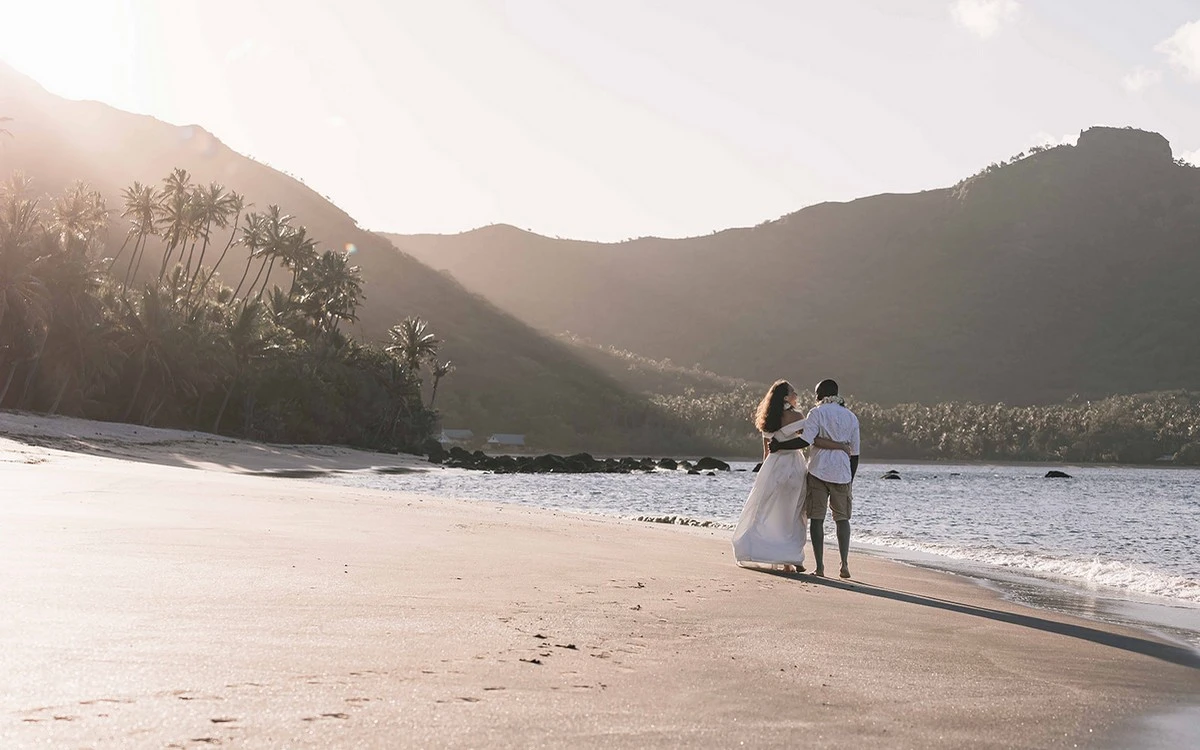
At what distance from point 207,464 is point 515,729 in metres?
38.0

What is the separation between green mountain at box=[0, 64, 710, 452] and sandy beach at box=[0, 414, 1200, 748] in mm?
120352

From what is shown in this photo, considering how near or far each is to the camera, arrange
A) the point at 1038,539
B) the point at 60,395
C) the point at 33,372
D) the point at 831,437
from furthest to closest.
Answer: the point at 60,395, the point at 33,372, the point at 1038,539, the point at 831,437

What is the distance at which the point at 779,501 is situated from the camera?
39.5 ft

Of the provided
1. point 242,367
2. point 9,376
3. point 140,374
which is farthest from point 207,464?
point 242,367

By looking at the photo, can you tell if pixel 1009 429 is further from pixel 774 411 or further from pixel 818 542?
pixel 774 411

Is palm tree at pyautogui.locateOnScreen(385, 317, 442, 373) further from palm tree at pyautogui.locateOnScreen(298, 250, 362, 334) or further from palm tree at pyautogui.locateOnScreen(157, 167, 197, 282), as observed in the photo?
palm tree at pyautogui.locateOnScreen(157, 167, 197, 282)

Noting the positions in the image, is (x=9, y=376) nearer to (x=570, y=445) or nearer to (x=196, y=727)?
(x=196, y=727)

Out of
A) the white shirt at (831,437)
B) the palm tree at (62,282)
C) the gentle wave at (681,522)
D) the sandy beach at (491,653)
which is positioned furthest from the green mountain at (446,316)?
the sandy beach at (491,653)

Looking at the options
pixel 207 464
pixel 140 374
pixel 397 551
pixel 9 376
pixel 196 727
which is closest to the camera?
pixel 196 727

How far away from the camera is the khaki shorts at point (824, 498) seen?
464 inches

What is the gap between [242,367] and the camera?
214ft

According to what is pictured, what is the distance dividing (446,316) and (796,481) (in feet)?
526

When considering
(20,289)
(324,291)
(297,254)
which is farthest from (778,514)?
(297,254)

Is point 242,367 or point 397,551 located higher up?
point 242,367
